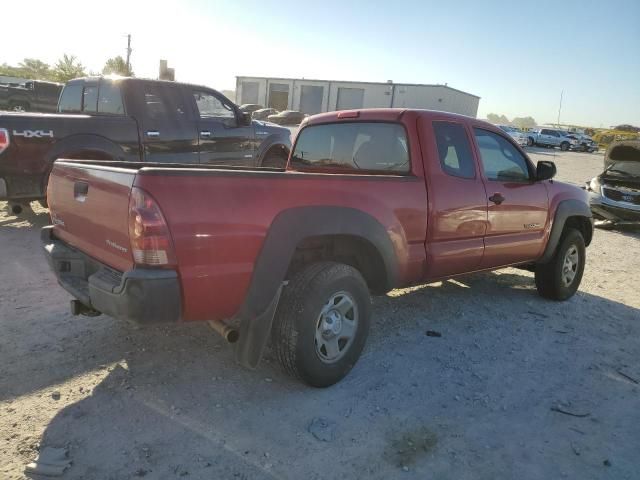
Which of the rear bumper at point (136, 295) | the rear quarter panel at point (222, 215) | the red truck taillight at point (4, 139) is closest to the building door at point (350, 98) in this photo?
the red truck taillight at point (4, 139)

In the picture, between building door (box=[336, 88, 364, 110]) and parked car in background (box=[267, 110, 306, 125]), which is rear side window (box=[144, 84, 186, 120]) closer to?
parked car in background (box=[267, 110, 306, 125])

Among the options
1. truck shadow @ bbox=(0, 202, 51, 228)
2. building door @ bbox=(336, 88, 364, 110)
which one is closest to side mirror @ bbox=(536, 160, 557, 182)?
truck shadow @ bbox=(0, 202, 51, 228)

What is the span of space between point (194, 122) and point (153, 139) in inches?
29.5

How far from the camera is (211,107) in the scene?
24.8 ft

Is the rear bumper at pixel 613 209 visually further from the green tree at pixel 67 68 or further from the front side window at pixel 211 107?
the green tree at pixel 67 68

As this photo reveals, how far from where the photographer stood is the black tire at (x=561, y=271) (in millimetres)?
5160

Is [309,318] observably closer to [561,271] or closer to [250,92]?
[561,271]

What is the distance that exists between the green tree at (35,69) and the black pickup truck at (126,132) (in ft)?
178

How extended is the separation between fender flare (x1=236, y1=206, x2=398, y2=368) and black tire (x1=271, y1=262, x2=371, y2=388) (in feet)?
0.47

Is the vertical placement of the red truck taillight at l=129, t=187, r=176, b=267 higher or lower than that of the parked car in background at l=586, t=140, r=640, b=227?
lower

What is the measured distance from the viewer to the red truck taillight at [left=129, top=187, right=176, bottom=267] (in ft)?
7.71

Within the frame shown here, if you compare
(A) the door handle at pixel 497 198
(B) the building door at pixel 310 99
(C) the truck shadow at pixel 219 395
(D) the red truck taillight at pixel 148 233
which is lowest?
(C) the truck shadow at pixel 219 395

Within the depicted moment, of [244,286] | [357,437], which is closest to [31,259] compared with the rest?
[244,286]

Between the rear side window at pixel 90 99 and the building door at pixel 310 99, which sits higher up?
the building door at pixel 310 99
